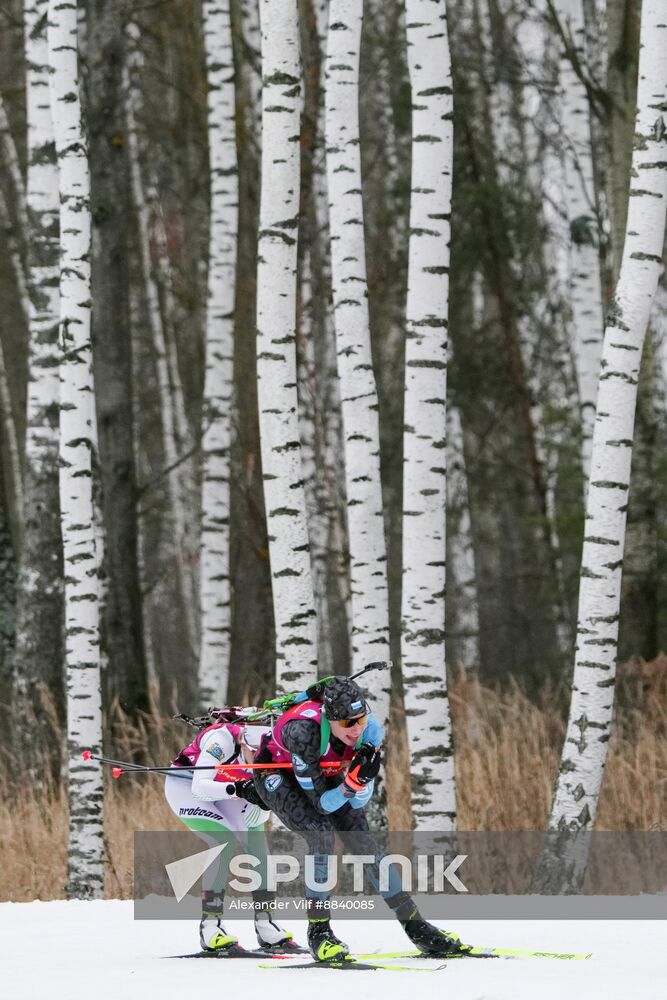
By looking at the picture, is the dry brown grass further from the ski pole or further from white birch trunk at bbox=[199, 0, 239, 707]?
the ski pole

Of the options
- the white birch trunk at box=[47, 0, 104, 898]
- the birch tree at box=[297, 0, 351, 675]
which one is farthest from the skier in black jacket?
the birch tree at box=[297, 0, 351, 675]

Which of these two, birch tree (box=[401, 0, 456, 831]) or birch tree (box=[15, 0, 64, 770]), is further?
birch tree (box=[15, 0, 64, 770])

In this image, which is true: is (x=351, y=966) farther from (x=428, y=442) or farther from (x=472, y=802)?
(x=472, y=802)

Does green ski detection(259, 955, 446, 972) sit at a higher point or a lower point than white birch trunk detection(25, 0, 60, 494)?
lower

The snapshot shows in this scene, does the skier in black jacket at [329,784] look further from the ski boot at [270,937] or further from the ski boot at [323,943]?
the ski boot at [270,937]

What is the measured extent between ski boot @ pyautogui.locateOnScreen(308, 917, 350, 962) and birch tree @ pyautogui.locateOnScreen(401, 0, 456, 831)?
2180 millimetres

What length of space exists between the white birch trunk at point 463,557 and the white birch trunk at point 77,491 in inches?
223

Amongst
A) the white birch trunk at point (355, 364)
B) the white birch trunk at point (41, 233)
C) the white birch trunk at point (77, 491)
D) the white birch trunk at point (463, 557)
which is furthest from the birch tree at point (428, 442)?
the white birch trunk at point (463, 557)

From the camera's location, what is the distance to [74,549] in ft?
25.2

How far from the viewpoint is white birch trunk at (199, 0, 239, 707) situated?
11.1 metres

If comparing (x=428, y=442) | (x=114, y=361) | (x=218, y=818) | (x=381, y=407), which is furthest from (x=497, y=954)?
(x=381, y=407)

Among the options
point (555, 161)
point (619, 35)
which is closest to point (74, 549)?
point (619, 35)

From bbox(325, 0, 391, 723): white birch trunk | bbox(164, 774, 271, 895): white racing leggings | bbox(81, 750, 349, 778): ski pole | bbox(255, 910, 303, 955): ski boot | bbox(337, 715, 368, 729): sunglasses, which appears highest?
bbox(325, 0, 391, 723): white birch trunk

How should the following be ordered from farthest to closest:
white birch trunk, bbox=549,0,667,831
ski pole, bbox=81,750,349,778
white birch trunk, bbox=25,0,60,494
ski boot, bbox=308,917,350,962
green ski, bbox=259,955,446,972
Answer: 1. white birch trunk, bbox=25,0,60,494
2. white birch trunk, bbox=549,0,667,831
3. ski pole, bbox=81,750,349,778
4. ski boot, bbox=308,917,350,962
5. green ski, bbox=259,955,446,972
